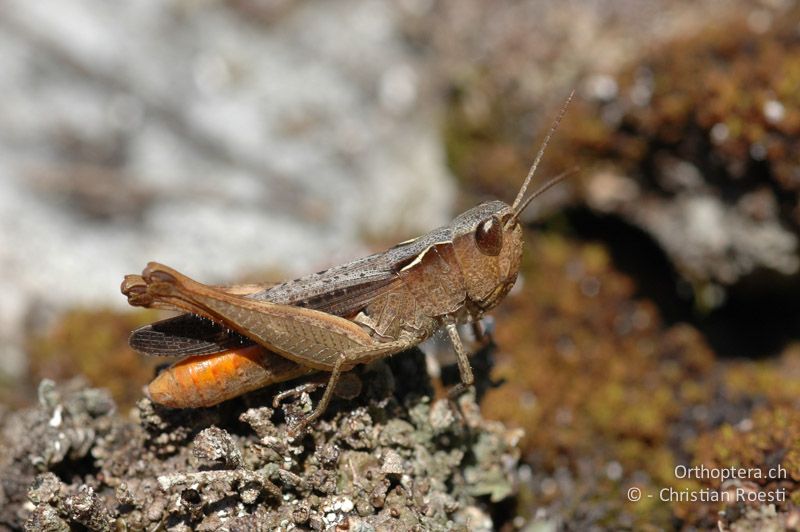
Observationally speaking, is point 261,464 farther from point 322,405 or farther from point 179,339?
point 179,339

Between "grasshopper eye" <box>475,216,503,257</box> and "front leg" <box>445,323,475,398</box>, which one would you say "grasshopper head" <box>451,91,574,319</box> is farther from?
"front leg" <box>445,323,475,398</box>

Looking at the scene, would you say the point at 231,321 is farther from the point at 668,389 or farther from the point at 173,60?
the point at 173,60

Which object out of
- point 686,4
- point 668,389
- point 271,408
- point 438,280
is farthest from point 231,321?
point 686,4

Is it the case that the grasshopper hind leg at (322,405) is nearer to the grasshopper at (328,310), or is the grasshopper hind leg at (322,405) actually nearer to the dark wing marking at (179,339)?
the grasshopper at (328,310)

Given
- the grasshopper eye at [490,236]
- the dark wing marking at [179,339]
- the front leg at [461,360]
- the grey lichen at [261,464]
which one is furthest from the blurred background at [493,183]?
the dark wing marking at [179,339]

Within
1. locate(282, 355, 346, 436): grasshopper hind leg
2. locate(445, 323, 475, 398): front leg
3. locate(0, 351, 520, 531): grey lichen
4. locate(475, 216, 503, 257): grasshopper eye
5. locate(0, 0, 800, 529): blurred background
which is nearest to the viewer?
locate(0, 351, 520, 531): grey lichen

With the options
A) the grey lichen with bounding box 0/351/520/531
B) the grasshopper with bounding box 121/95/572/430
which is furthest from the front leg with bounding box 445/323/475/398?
the grey lichen with bounding box 0/351/520/531

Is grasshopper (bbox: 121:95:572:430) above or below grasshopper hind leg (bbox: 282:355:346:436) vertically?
above

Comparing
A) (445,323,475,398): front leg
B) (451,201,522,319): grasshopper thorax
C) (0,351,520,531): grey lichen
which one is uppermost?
(451,201,522,319): grasshopper thorax
